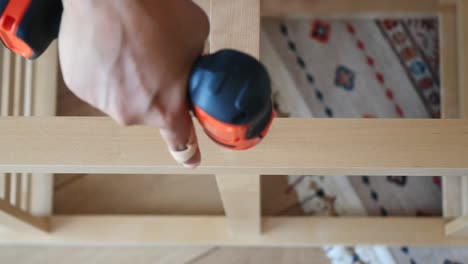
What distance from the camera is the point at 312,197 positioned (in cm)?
77

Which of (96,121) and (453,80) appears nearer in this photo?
(96,121)

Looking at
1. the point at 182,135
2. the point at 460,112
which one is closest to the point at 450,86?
the point at 460,112

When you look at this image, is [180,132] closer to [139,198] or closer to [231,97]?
[231,97]

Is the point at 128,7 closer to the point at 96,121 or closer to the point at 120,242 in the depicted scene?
the point at 96,121

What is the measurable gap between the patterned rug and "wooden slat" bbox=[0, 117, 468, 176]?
0.41 metres

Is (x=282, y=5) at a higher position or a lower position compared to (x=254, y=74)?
lower

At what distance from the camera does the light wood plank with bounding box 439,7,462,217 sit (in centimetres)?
73

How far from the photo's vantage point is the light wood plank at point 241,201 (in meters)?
0.46

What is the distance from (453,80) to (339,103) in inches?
6.7

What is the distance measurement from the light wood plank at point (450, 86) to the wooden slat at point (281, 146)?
0.41 metres

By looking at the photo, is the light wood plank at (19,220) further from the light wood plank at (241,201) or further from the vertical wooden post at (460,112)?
the vertical wooden post at (460,112)

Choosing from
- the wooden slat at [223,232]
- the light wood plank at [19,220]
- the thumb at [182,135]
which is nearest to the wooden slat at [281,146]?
the thumb at [182,135]

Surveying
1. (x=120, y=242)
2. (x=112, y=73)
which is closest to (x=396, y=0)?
(x=120, y=242)

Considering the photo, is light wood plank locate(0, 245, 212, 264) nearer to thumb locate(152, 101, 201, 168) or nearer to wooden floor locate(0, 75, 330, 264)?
wooden floor locate(0, 75, 330, 264)
